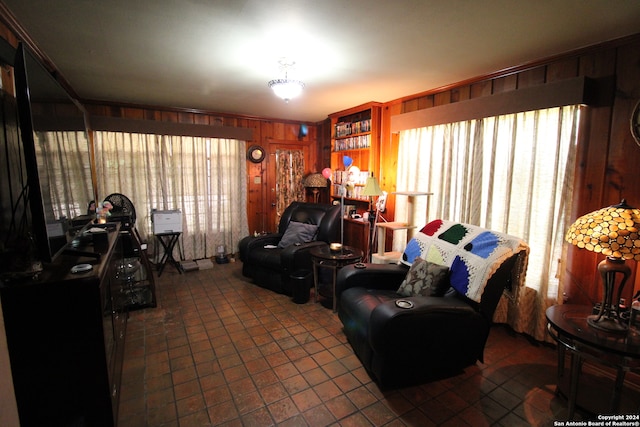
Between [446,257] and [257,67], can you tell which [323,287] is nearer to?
[446,257]

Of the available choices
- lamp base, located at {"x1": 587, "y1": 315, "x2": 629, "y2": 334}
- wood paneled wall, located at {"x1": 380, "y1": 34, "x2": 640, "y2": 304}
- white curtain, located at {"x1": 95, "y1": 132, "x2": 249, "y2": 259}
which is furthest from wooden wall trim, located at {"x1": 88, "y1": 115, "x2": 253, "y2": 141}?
lamp base, located at {"x1": 587, "y1": 315, "x2": 629, "y2": 334}

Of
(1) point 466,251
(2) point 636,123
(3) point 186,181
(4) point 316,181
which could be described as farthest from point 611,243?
(3) point 186,181

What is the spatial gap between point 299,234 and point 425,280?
203cm

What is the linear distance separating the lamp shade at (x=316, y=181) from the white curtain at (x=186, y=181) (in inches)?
41.3

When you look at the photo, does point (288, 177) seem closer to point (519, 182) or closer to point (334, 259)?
point (334, 259)

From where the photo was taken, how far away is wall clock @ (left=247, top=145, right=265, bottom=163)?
498 centimetres

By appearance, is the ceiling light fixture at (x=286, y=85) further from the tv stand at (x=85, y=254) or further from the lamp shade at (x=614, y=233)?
the lamp shade at (x=614, y=233)

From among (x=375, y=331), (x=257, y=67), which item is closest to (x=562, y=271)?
(x=375, y=331)

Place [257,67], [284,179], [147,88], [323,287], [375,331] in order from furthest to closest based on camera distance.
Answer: [284,179] < [323,287] < [147,88] < [257,67] < [375,331]

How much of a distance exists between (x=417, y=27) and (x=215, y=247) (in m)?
4.12

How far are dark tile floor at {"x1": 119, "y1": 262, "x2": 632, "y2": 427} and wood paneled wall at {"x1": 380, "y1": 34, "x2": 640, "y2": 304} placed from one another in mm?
713

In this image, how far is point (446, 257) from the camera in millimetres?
2367

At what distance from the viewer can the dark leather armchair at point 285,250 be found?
11.4ft

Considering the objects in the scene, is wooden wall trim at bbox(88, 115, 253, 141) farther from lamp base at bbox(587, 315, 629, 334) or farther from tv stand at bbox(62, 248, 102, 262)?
lamp base at bbox(587, 315, 629, 334)
